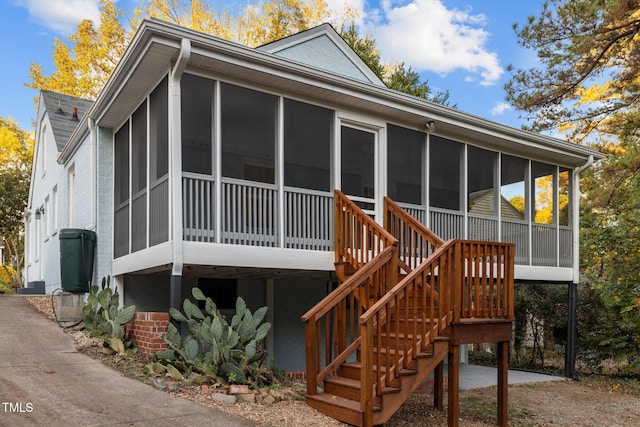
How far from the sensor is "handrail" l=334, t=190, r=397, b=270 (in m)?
8.25

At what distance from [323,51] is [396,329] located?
27.5 feet

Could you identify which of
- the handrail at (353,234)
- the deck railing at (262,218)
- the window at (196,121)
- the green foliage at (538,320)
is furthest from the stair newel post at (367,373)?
the green foliage at (538,320)

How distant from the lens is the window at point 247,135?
32.3 ft

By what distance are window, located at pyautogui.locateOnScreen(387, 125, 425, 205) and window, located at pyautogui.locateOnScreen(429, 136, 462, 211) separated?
Result: 32cm

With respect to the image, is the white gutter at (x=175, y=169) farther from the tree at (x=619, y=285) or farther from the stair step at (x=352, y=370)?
the tree at (x=619, y=285)

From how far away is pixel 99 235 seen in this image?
10203 mm

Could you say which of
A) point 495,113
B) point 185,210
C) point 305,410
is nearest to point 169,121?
point 185,210

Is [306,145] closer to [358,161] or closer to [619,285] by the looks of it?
[358,161]

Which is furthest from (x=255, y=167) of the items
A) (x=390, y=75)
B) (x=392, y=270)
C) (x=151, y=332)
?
(x=390, y=75)

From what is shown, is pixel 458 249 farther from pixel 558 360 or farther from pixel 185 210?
pixel 558 360

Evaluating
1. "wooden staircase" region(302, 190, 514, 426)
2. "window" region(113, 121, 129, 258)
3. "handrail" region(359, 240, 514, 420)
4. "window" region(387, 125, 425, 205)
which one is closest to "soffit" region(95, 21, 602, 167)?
"window" region(113, 121, 129, 258)

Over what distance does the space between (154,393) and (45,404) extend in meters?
1.09

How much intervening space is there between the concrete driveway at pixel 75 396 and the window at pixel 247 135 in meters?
4.62

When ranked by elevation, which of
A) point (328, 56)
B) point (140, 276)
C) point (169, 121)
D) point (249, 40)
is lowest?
point (140, 276)
